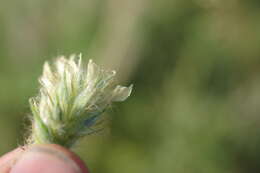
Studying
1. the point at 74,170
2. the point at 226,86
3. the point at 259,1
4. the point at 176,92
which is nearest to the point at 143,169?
the point at 176,92

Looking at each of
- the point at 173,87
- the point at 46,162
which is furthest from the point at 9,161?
the point at 173,87

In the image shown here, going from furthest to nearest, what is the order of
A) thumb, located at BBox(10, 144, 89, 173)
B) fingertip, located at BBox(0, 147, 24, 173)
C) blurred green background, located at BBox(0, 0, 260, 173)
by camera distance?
blurred green background, located at BBox(0, 0, 260, 173) < fingertip, located at BBox(0, 147, 24, 173) < thumb, located at BBox(10, 144, 89, 173)

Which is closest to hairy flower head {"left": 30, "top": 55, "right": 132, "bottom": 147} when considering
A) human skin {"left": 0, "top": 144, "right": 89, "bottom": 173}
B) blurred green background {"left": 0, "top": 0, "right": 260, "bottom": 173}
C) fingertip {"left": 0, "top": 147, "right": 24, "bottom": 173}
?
human skin {"left": 0, "top": 144, "right": 89, "bottom": 173}

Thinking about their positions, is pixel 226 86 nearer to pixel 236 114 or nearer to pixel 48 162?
pixel 236 114

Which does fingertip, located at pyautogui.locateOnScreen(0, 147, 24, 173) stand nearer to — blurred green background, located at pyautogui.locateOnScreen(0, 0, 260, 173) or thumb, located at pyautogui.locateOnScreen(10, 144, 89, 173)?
thumb, located at pyautogui.locateOnScreen(10, 144, 89, 173)

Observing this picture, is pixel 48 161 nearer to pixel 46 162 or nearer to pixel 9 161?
pixel 46 162

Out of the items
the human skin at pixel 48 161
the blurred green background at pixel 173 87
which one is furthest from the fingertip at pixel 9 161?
the blurred green background at pixel 173 87

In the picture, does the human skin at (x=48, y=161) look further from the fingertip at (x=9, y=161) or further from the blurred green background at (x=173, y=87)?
the blurred green background at (x=173, y=87)
